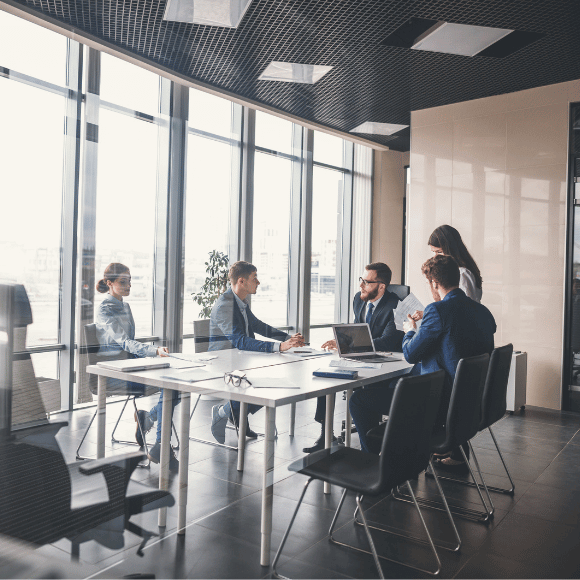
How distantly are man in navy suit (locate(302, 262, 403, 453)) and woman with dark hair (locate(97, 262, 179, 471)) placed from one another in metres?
2.00

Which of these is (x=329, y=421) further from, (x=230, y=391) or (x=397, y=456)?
(x=397, y=456)

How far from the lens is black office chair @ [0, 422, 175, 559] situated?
179 centimetres

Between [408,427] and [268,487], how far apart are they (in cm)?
77

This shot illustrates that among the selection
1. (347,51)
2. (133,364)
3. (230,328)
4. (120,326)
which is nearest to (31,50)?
(120,326)

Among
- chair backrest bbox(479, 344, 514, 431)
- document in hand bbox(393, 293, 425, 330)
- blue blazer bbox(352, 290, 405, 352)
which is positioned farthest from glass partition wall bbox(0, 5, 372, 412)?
chair backrest bbox(479, 344, 514, 431)

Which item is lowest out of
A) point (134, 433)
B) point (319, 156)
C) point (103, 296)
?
point (134, 433)

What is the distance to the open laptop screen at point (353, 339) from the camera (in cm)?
367

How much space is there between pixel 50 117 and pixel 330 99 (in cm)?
454

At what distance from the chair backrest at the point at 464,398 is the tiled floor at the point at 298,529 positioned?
520 millimetres

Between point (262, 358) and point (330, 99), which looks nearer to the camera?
point (262, 358)

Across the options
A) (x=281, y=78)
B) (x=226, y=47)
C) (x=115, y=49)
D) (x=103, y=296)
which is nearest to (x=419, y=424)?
(x=103, y=296)

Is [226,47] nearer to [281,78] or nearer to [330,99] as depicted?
[281,78]

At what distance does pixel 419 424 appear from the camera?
2.24 meters

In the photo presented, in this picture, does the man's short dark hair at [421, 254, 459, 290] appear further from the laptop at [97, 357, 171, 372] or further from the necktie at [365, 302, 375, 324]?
the laptop at [97, 357, 171, 372]
